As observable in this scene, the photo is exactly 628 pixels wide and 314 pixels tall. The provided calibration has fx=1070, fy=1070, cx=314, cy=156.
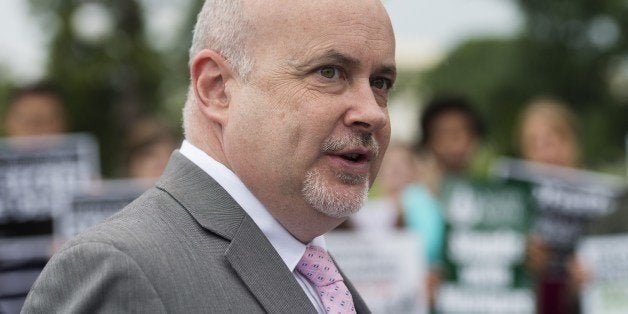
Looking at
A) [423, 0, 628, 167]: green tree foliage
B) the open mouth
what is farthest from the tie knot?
[423, 0, 628, 167]: green tree foliage

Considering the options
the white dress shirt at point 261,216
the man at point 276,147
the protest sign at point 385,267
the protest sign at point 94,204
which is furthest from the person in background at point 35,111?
the white dress shirt at point 261,216

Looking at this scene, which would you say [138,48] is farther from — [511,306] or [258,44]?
[258,44]

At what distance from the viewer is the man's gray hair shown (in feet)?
8.55

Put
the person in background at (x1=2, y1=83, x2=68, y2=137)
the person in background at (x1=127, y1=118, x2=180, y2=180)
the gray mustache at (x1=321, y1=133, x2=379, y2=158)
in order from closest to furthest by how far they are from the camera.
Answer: the gray mustache at (x1=321, y1=133, x2=379, y2=158), the person in background at (x1=127, y1=118, x2=180, y2=180), the person in background at (x1=2, y1=83, x2=68, y2=137)

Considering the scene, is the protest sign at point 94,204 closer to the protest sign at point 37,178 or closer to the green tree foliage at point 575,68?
the protest sign at point 37,178

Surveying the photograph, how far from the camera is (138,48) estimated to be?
2956 centimetres

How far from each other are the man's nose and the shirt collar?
297 millimetres

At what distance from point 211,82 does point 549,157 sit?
14.7 feet

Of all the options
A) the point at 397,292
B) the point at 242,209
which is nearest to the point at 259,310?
the point at 242,209

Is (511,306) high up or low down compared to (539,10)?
down

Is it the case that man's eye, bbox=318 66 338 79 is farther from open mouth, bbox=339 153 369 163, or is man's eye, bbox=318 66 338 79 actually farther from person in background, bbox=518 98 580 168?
person in background, bbox=518 98 580 168

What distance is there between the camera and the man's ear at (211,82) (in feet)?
8.66

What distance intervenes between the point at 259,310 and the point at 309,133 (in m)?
0.44

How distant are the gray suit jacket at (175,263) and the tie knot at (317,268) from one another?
147 mm
